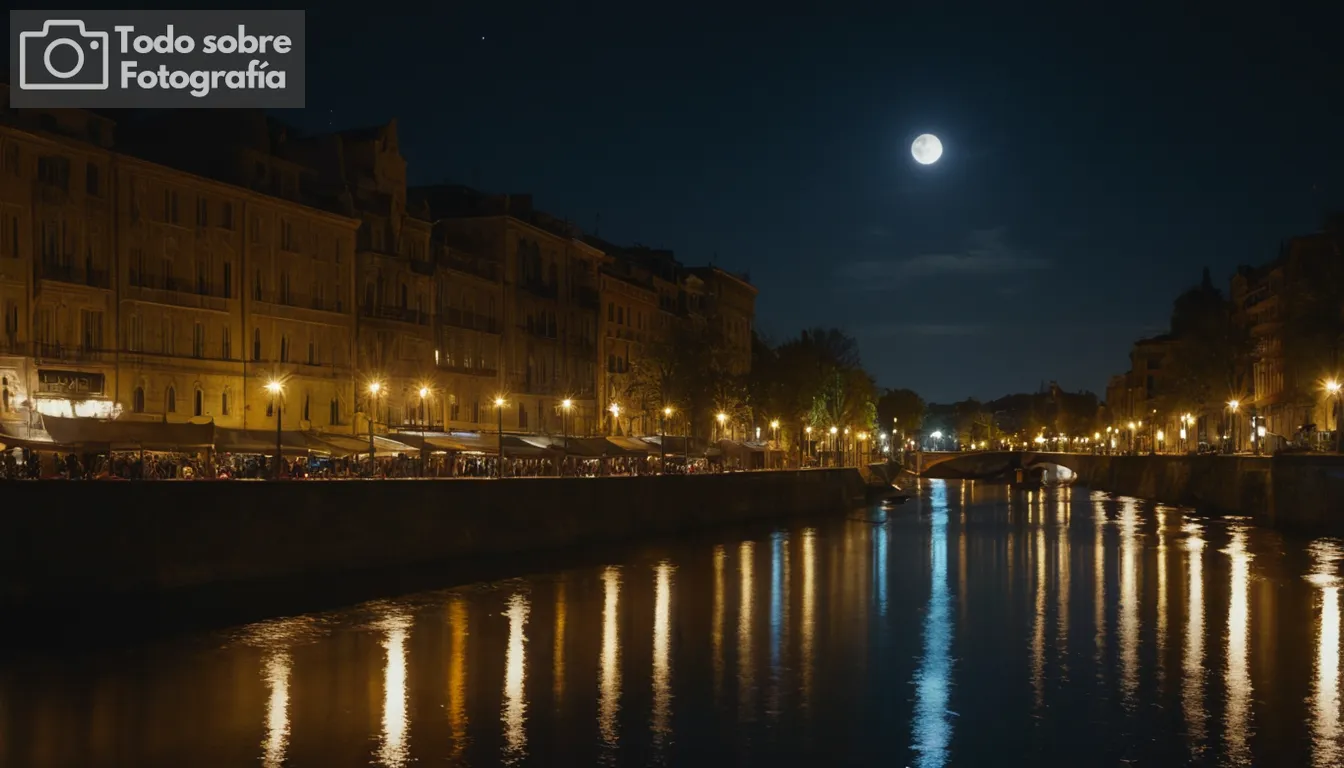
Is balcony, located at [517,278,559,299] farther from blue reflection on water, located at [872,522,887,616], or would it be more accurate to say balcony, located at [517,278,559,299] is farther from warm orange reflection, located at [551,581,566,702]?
warm orange reflection, located at [551,581,566,702]

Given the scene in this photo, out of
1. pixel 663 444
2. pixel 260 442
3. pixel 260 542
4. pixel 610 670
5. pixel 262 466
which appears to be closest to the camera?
pixel 610 670

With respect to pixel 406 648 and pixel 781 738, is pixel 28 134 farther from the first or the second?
pixel 781 738

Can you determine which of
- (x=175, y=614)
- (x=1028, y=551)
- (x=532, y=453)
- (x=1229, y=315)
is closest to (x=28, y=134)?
(x=175, y=614)

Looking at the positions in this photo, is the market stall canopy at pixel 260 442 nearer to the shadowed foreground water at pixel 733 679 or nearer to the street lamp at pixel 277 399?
the street lamp at pixel 277 399

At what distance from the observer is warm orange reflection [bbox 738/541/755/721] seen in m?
30.9

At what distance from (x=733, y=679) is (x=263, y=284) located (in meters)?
38.1

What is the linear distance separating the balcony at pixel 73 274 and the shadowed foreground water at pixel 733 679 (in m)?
18.6

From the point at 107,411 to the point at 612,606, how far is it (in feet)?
71.2

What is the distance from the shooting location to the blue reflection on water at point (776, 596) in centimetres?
3847

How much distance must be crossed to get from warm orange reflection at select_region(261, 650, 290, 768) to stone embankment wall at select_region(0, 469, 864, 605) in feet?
25.3

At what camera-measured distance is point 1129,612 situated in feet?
152

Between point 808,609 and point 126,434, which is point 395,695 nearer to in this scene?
point 808,609

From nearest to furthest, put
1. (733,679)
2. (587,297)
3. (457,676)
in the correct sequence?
1. (457,676)
2. (733,679)
3. (587,297)

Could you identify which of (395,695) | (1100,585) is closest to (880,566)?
(1100,585)
